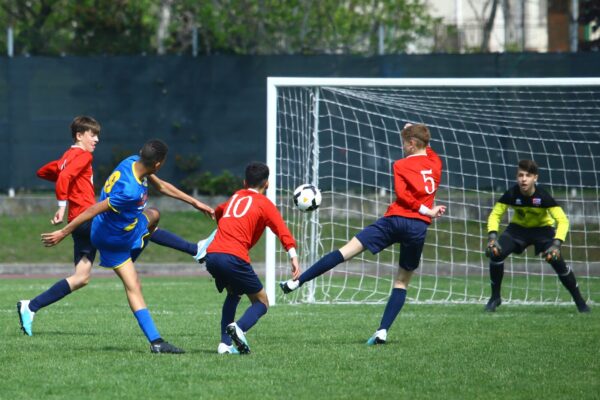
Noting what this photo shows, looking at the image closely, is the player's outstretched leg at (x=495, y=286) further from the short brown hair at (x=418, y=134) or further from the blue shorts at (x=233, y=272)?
the blue shorts at (x=233, y=272)

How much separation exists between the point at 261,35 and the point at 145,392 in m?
18.6

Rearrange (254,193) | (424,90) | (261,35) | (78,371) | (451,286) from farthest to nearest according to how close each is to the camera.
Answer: (261,35), (424,90), (451,286), (254,193), (78,371)

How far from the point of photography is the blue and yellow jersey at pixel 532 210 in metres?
12.1

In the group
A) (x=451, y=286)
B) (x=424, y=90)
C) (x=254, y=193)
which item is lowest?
(x=451, y=286)

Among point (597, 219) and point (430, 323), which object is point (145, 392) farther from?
point (597, 219)

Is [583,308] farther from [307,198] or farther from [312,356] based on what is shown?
[312,356]

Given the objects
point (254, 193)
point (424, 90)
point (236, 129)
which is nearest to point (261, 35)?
point (236, 129)

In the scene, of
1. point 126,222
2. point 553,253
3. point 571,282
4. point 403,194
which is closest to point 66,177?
point 126,222

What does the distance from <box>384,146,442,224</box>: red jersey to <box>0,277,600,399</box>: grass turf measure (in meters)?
1.07

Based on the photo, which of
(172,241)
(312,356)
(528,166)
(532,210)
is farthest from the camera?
(532,210)

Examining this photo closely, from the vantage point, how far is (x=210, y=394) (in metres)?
6.82

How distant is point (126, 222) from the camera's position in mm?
8734

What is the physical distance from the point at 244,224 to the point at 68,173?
228 cm

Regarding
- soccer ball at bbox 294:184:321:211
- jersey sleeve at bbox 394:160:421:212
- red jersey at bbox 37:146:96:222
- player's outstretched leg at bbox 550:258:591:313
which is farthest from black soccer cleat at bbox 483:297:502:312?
red jersey at bbox 37:146:96:222
